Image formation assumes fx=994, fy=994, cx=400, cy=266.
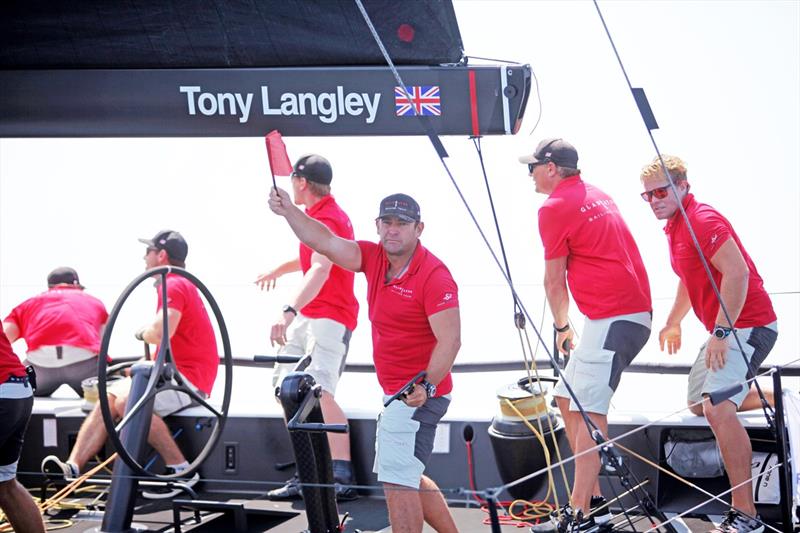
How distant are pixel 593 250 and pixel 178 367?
1.87m

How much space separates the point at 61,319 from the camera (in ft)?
16.9

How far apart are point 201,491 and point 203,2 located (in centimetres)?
228

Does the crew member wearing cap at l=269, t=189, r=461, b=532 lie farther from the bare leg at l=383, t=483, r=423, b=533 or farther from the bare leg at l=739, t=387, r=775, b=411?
the bare leg at l=739, t=387, r=775, b=411

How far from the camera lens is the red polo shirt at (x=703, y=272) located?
3.24 metres

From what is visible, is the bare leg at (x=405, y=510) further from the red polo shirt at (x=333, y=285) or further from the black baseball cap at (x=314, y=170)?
the black baseball cap at (x=314, y=170)

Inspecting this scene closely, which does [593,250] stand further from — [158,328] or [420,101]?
[158,328]

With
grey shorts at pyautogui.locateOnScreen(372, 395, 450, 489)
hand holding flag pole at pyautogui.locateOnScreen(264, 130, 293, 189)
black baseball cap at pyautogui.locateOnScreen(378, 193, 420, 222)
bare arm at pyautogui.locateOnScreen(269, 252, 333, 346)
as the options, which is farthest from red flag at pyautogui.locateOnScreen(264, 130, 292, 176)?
bare arm at pyautogui.locateOnScreen(269, 252, 333, 346)

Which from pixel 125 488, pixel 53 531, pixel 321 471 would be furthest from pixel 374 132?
pixel 53 531

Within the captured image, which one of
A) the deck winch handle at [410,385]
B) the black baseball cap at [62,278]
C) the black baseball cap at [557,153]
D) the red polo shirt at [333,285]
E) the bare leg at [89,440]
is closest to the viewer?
the deck winch handle at [410,385]

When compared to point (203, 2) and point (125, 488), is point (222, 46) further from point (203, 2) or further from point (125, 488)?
point (125, 488)

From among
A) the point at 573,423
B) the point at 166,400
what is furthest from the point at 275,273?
the point at 573,423

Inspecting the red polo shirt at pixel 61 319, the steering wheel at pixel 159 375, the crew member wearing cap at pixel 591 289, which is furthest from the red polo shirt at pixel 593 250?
the red polo shirt at pixel 61 319

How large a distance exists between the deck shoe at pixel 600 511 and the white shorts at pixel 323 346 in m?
1.07

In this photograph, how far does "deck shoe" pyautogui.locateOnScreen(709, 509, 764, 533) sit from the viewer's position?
121 inches
